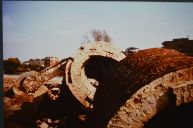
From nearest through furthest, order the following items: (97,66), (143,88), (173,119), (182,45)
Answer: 1. (143,88)
2. (173,119)
3. (97,66)
4. (182,45)

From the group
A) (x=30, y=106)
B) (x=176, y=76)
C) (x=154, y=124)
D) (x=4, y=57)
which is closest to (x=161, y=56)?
(x=176, y=76)

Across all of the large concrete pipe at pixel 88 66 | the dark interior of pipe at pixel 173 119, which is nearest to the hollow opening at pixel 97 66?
the large concrete pipe at pixel 88 66

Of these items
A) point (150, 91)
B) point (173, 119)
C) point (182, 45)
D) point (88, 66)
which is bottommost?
point (173, 119)

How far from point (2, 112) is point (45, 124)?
1.10 m

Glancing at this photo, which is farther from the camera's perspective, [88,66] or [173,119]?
[88,66]

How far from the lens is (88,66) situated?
6496 millimetres

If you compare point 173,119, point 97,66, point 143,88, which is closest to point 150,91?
point 143,88

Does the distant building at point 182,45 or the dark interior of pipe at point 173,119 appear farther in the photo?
the distant building at point 182,45

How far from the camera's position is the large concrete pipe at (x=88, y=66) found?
561 centimetres

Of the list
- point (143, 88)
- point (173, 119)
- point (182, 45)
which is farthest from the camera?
point (182, 45)

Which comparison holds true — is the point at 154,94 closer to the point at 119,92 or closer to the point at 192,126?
the point at 119,92

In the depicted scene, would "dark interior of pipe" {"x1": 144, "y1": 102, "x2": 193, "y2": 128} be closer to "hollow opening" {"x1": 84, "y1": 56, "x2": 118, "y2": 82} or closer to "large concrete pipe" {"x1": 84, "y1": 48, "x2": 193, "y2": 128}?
"large concrete pipe" {"x1": 84, "y1": 48, "x2": 193, "y2": 128}

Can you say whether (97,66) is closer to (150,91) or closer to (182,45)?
(150,91)

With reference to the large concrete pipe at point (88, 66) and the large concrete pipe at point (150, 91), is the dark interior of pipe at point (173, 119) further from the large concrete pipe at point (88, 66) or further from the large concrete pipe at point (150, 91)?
the large concrete pipe at point (88, 66)
